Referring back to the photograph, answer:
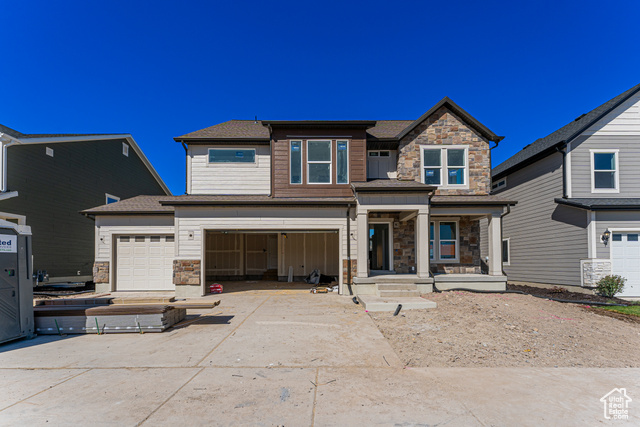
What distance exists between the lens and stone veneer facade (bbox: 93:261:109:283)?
1219 centimetres

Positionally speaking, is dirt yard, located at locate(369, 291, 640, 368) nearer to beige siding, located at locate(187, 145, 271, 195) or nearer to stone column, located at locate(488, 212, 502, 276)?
stone column, located at locate(488, 212, 502, 276)

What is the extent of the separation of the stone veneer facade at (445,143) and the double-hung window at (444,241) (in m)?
1.75

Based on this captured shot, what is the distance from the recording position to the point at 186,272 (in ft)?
37.7

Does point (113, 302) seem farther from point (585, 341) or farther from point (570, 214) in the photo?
point (570, 214)

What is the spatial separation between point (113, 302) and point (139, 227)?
15.7 ft

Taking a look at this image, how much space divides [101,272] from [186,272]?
338 cm

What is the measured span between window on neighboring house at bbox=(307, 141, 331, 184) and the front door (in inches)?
119

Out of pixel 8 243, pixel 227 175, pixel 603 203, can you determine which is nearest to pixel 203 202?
pixel 227 175

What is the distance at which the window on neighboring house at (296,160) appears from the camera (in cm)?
1234

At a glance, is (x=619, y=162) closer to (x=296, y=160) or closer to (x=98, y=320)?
(x=296, y=160)

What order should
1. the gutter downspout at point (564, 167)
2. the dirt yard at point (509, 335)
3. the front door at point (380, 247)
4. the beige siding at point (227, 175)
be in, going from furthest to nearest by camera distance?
1. the front door at point (380, 247)
2. the beige siding at point (227, 175)
3. the gutter downspout at point (564, 167)
4. the dirt yard at point (509, 335)

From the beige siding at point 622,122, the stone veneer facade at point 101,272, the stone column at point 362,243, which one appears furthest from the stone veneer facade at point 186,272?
the beige siding at point 622,122

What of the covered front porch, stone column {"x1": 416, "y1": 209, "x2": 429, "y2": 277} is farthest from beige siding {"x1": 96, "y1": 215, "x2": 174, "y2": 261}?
stone column {"x1": 416, "y1": 209, "x2": 429, "y2": 277}

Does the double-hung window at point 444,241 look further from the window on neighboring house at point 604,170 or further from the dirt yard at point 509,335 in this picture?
the window on neighboring house at point 604,170
